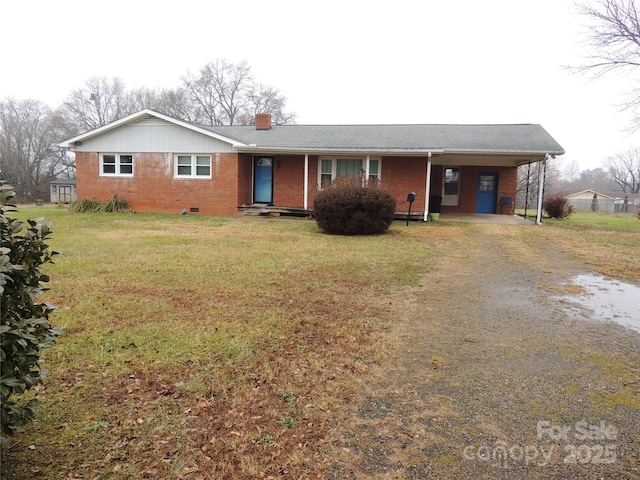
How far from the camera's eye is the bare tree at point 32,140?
146ft

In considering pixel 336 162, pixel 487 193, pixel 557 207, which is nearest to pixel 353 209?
pixel 336 162

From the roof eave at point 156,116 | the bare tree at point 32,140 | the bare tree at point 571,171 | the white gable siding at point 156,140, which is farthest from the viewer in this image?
the bare tree at point 571,171

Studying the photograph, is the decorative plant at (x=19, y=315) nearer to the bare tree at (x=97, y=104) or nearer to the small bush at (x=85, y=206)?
the small bush at (x=85, y=206)

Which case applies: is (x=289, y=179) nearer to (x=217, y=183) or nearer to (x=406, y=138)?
(x=217, y=183)

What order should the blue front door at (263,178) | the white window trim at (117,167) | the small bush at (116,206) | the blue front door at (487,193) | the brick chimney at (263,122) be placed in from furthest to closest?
the brick chimney at (263,122) < the blue front door at (487,193) < the blue front door at (263,178) < the white window trim at (117,167) < the small bush at (116,206)

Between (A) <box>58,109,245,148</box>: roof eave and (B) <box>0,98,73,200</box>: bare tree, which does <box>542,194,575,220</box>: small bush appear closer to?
(A) <box>58,109,245,148</box>: roof eave

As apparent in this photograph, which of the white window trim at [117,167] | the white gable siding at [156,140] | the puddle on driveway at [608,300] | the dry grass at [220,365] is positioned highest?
the white gable siding at [156,140]

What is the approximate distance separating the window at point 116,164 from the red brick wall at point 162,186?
9.1 inches

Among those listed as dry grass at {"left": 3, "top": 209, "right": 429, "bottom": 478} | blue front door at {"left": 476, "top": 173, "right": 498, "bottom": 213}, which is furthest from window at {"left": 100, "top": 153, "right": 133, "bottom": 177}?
blue front door at {"left": 476, "top": 173, "right": 498, "bottom": 213}

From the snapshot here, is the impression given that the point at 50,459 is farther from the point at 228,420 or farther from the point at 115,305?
the point at 115,305

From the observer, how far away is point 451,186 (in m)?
19.9

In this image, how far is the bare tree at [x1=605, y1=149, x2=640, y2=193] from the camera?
66162 mm

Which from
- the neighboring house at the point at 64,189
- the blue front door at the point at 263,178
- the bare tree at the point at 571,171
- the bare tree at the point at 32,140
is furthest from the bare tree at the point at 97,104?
the bare tree at the point at 571,171

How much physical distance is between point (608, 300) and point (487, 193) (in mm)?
15217
